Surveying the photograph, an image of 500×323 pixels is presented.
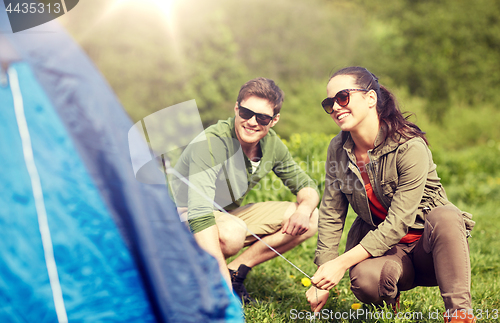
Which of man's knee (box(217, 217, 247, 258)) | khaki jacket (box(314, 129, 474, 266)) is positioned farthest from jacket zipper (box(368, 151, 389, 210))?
man's knee (box(217, 217, 247, 258))

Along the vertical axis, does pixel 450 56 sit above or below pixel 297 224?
above

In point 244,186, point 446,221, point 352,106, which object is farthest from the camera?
point 244,186

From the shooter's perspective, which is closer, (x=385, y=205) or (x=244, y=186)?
(x=385, y=205)

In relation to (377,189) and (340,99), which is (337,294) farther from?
(340,99)

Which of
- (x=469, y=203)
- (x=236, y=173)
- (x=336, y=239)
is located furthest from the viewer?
(x=469, y=203)

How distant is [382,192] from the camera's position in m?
1.74

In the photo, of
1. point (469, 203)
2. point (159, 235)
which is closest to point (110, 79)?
point (469, 203)

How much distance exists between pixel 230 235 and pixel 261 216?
0.25 metres

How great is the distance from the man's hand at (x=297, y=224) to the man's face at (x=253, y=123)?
437 mm

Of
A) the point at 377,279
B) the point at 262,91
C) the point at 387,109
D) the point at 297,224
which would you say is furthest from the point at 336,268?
the point at 262,91

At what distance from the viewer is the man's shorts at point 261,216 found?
7.07 feet

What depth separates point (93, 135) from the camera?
190 centimetres

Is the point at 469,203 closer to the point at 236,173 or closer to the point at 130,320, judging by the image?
the point at 236,173

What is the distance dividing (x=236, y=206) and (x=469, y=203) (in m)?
3.34
